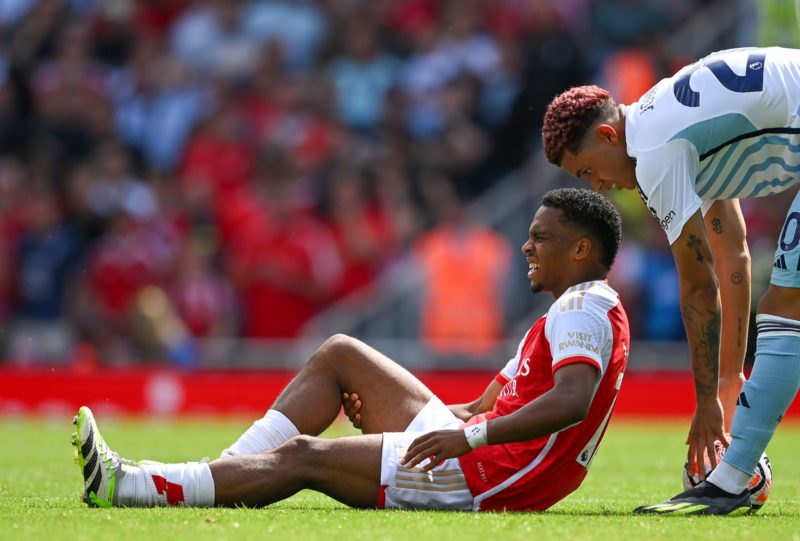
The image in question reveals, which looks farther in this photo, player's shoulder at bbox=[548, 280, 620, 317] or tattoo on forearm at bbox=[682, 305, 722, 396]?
tattoo on forearm at bbox=[682, 305, 722, 396]

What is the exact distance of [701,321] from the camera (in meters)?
5.70

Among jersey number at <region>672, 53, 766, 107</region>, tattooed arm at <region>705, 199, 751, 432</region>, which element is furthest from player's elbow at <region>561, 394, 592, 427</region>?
tattooed arm at <region>705, 199, 751, 432</region>

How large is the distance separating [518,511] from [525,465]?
1.02 feet

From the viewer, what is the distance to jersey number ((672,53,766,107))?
228 inches

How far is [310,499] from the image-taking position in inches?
270

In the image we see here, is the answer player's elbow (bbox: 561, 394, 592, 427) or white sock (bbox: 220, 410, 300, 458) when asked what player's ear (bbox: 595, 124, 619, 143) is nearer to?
player's elbow (bbox: 561, 394, 592, 427)

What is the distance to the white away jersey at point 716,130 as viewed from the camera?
18.8 ft

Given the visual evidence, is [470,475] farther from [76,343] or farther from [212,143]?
[212,143]

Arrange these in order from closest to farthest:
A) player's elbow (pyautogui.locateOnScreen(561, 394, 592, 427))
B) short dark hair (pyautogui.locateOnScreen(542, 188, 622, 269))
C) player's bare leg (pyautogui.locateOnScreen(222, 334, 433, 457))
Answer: player's elbow (pyautogui.locateOnScreen(561, 394, 592, 427)), short dark hair (pyautogui.locateOnScreen(542, 188, 622, 269)), player's bare leg (pyautogui.locateOnScreen(222, 334, 433, 457))

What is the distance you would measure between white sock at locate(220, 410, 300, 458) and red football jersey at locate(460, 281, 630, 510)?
912 mm

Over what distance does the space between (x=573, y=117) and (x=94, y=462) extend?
2.69 m

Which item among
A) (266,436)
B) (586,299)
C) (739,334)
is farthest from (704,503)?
(266,436)

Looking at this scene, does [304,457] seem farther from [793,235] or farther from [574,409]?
[793,235]

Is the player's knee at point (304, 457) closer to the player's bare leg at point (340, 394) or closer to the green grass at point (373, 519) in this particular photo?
the green grass at point (373, 519)
